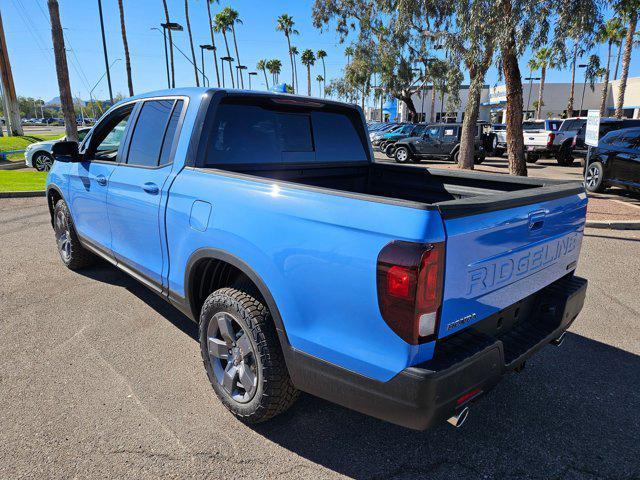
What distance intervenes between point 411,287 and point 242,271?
1.05 metres

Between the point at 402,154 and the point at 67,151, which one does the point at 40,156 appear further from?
the point at 402,154

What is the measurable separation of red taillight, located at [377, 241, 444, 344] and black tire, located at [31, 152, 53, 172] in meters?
16.5

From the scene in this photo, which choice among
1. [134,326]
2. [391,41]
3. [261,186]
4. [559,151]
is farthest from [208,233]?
[559,151]

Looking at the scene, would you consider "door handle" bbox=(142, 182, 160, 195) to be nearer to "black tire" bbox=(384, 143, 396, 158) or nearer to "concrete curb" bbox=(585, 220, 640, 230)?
"concrete curb" bbox=(585, 220, 640, 230)

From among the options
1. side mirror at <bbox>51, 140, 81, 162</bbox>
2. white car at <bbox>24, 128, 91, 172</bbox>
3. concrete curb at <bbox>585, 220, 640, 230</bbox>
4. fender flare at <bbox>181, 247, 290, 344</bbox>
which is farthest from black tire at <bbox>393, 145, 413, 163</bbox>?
fender flare at <bbox>181, 247, 290, 344</bbox>

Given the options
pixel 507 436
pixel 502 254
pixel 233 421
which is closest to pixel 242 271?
pixel 233 421

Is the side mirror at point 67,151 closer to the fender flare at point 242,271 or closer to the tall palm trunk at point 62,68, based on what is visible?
the fender flare at point 242,271

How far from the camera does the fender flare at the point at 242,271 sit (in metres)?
2.29

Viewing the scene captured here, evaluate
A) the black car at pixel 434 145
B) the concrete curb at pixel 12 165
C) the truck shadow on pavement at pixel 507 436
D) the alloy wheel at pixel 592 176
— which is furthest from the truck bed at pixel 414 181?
the black car at pixel 434 145

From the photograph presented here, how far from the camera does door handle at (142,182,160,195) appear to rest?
10.3 feet

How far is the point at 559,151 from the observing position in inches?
770

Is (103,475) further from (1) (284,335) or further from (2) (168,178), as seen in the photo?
(2) (168,178)

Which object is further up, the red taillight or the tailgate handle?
the tailgate handle

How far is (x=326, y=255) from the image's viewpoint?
2004mm
